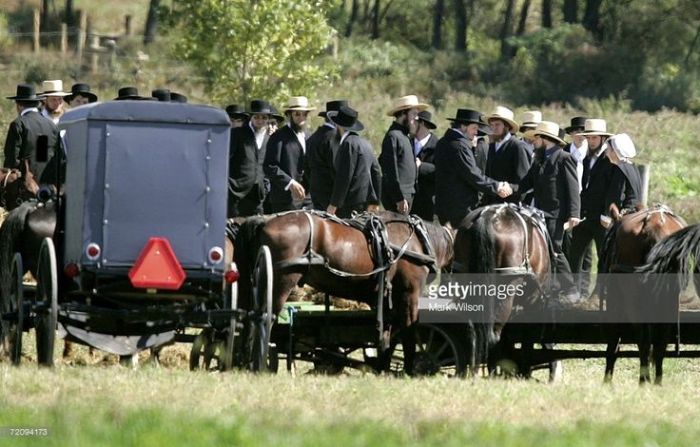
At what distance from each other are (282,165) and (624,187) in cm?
379

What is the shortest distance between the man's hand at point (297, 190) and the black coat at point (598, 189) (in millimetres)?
2995

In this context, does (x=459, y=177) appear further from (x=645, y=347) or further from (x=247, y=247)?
(x=247, y=247)

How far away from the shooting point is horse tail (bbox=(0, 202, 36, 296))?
44.3 ft

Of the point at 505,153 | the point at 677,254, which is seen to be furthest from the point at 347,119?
the point at 677,254

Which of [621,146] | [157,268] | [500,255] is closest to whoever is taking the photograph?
[157,268]

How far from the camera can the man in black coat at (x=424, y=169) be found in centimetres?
1791

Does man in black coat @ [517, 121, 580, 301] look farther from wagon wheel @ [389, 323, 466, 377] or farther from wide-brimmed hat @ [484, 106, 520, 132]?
wagon wheel @ [389, 323, 466, 377]

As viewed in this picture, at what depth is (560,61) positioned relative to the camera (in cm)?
5081

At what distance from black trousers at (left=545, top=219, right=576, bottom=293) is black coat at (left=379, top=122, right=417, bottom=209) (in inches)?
59.5

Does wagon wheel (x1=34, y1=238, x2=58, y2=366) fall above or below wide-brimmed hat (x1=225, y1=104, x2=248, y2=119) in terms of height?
below

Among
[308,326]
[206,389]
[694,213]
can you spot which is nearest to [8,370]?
[206,389]

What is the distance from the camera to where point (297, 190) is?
17672 millimetres

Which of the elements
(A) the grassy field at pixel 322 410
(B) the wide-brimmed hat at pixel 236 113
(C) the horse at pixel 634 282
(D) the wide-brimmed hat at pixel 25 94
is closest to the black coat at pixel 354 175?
(B) the wide-brimmed hat at pixel 236 113

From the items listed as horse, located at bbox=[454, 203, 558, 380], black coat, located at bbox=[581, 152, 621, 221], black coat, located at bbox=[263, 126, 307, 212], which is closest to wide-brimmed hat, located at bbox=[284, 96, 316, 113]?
black coat, located at bbox=[263, 126, 307, 212]
